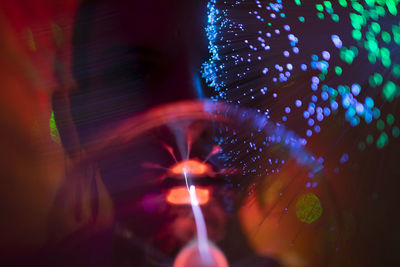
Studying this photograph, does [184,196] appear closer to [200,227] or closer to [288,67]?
[200,227]

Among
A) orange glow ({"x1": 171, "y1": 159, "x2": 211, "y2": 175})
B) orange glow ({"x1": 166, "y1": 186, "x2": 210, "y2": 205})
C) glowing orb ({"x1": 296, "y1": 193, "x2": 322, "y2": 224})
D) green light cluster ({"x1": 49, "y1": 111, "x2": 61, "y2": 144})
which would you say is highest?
green light cluster ({"x1": 49, "y1": 111, "x2": 61, "y2": 144})

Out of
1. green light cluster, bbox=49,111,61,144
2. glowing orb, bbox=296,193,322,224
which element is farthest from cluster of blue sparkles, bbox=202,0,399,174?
green light cluster, bbox=49,111,61,144

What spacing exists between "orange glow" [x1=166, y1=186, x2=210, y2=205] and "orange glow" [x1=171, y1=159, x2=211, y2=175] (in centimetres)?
4

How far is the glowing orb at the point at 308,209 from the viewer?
0.53 m

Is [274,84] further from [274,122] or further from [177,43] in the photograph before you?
[177,43]

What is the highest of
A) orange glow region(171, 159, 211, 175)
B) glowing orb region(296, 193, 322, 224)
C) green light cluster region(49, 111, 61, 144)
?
green light cluster region(49, 111, 61, 144)

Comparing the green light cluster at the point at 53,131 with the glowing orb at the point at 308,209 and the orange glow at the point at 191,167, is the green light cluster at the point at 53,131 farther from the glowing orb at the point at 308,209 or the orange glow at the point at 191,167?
the glowing orb at the point at 308,209

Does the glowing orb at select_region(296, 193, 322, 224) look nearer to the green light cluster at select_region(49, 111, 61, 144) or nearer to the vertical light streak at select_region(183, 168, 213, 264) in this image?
the vertical light streak at select_region(183, 168, 213, 264)

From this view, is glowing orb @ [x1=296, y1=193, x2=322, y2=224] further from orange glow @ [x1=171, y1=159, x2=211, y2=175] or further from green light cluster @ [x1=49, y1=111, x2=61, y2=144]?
green light cluster @ [x1=49, y1=111, x2=61, y2=144]

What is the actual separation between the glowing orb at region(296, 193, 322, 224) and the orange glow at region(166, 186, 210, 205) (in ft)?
0.56

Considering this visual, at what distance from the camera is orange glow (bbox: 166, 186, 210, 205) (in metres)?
0.54

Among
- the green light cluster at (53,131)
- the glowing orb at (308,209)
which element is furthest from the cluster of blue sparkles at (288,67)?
the green light cluster at (53,131)

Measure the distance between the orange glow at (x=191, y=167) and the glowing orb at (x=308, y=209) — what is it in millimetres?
182

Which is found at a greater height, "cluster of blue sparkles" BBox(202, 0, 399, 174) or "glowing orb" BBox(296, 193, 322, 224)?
"cluster of blue sparkles" BBox(202, 0, 399, 174)
